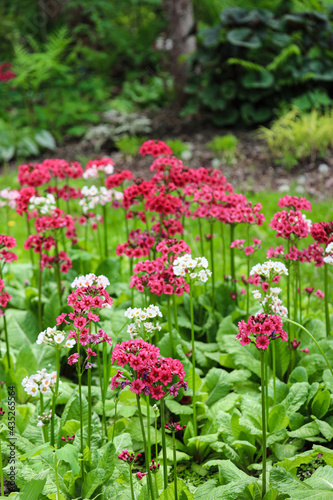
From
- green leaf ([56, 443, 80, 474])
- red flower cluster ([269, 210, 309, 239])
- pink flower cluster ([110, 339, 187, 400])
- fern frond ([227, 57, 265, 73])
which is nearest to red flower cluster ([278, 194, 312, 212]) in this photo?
red flower cluster ([269, 210, 309, 239])

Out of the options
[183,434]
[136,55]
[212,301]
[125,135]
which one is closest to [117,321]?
[212,301]

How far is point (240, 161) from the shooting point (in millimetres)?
6418

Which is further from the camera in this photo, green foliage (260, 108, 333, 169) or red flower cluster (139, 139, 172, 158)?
green foliage (260, 108, 333, 169)

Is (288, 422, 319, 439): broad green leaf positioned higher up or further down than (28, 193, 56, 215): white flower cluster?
further down

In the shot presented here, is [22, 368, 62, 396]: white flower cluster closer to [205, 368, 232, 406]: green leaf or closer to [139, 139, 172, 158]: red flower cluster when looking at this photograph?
[205, 368, 232, 406]: green leaf

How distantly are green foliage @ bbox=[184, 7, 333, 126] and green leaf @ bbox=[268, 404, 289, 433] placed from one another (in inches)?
230

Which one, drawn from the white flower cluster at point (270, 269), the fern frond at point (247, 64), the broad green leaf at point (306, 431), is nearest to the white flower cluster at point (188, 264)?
the white flower cluster at point (270, 269)

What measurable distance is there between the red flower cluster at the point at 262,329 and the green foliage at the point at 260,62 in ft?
20.0

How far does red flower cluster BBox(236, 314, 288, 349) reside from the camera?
1557mm

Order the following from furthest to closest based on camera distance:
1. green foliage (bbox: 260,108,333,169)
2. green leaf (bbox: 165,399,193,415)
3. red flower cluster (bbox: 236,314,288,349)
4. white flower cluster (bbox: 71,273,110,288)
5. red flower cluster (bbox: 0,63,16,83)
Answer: red flower cluster (bbox: 0,63,16,83), green foliage (bbox: 260,108,333,169), green leaf (bbox: 165,399,193,415), white flower cluster (bbox: 71,273,110,288), red flower cluster (bbox: 236,314,288,349)

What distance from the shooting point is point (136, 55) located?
37.3 feet

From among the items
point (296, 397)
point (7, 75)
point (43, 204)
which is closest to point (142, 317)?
point (296, 397)

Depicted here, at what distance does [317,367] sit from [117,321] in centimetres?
102

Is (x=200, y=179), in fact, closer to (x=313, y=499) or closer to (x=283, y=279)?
(x=283, y=279)
